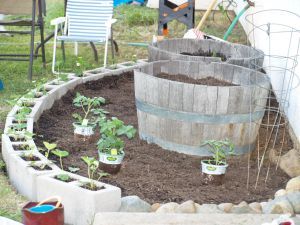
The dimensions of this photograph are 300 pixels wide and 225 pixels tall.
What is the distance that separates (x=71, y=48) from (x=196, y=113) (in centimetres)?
511

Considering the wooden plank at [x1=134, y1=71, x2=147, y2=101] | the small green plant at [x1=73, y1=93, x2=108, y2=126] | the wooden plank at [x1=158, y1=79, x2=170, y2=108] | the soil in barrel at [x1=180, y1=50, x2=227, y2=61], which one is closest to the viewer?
the wooden plank at [x1=158, y1=79, x2=170, y2=108]

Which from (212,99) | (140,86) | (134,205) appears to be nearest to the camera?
(134,205)

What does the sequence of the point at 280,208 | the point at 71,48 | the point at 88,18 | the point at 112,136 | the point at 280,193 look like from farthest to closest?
the point at 71,48
the point at 88,18
the point at 112,136
the point at 280,193
the point at 280,208

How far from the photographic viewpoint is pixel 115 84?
7008 millimetres

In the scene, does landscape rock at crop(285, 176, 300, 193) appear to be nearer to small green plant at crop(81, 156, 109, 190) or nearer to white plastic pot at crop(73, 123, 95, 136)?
small green plant at crop(81, 156, 109, 190)

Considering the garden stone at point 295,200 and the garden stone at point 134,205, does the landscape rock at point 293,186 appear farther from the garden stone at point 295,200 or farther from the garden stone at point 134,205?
the garden stone at point 134,205

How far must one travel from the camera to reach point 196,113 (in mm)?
4691

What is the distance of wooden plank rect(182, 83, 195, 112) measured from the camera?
184 inches

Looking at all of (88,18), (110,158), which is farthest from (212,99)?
(88,18)

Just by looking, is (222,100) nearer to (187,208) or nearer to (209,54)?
(187,208)

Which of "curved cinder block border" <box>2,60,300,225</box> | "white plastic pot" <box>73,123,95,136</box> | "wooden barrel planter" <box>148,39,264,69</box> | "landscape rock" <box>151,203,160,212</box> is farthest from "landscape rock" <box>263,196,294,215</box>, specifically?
"wooden barrel planter" <box>148,39,264,69</box>

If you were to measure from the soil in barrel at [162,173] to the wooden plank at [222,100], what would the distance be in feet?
1.36

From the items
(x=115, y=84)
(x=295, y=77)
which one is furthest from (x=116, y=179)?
(x=115, y=84)

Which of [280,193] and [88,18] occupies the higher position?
[88,18]
